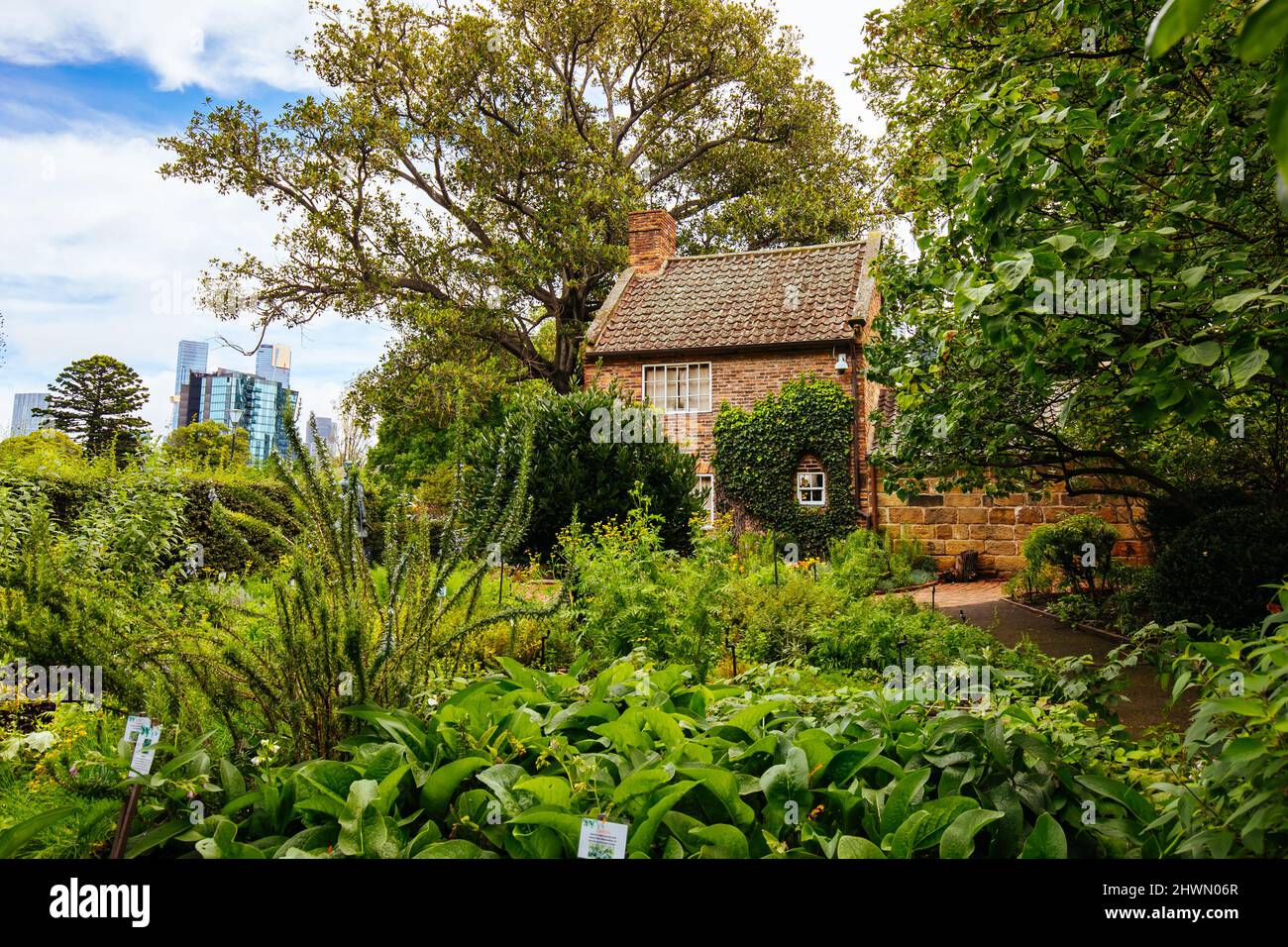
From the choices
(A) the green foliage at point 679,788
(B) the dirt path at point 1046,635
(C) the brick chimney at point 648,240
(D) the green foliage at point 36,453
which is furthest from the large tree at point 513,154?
(A) the green foliage at point 679,788

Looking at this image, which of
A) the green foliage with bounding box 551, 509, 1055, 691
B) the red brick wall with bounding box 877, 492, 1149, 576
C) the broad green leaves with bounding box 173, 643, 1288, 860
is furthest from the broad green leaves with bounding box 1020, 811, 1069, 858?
the red brick wall with bounding box 877, 492, 1149, 576

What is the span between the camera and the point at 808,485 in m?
16.0

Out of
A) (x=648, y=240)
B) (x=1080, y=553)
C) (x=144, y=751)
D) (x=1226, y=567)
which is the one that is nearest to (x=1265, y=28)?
(x=144, y=751)

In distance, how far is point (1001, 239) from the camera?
3.42 meters

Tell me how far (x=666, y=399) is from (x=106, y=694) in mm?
14771

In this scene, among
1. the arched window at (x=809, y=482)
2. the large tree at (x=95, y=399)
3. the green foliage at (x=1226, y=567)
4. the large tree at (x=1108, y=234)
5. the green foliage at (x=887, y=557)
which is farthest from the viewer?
the large tree at (x=95, y=399)

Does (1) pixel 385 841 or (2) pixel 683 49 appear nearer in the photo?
(1) pixel 385 841

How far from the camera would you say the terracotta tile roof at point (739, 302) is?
1694 cm

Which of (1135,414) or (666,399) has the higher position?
(666,399)

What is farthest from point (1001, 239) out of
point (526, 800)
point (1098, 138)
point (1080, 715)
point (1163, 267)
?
point (1098, 138)

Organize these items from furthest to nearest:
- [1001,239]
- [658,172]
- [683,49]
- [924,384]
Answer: [658,172] → [683,49] → [924,384] → [1001,239]

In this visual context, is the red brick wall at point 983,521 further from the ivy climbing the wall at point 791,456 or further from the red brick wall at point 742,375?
the red brick wall at point 742,375

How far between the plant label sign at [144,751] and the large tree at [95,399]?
965 inches
